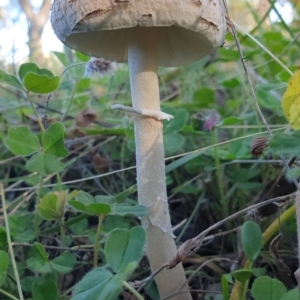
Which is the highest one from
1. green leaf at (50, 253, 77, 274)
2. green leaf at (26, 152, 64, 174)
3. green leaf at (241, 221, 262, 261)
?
green leaf at (26, 152, 64, 174)

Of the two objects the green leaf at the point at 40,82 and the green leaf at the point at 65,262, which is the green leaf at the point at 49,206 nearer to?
the green leaf at the point at 65,262

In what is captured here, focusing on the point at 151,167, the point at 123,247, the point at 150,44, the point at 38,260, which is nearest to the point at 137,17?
the point at 150,44

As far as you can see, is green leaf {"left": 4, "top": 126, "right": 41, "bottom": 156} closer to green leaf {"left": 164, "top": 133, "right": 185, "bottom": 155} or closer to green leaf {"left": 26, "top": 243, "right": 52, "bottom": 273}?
green leaf {"left": 26, "top": 243, "right": 52, "bottom": 273}

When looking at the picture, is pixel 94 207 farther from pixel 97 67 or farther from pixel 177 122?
pixel 177 122

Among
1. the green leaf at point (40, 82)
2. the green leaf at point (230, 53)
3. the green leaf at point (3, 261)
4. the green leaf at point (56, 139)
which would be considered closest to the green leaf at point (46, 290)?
the green leaf at point (3, 261)

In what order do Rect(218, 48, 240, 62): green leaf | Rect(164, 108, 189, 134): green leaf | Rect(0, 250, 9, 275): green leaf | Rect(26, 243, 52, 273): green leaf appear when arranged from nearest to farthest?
Rect(0, 250, 9, 275): green leaf < Rect(26, 243, 52, 273): green leaf < Rect(164, 108, 189, 134): green leaf < Rect(218, 48, 240, 62): green leaf

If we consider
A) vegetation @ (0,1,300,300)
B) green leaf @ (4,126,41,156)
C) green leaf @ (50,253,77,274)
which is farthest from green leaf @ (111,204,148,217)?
green leaf @ (4,126,41,156)

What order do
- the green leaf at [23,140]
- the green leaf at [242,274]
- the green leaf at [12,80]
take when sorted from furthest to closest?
the green leaf at [12,80], the green leaf at [23,140], the green leaf at [242,274]
